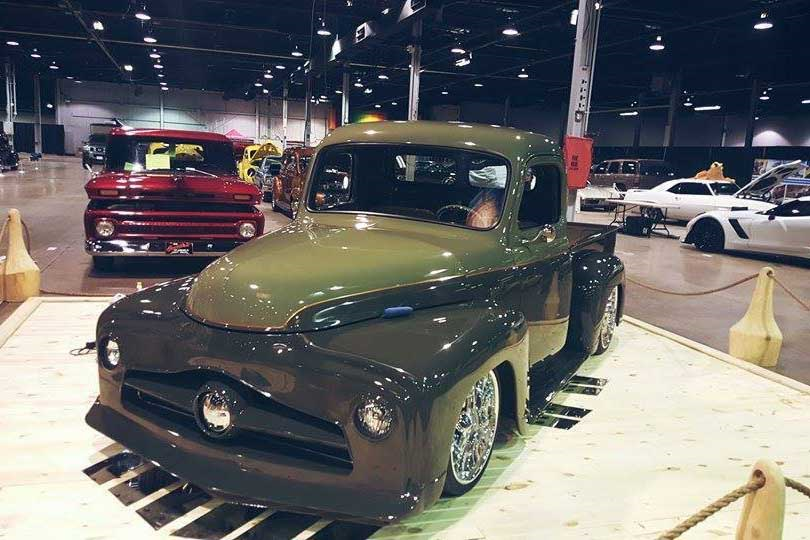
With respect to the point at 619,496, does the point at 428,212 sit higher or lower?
higher

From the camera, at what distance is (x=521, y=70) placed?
28516 millimetres

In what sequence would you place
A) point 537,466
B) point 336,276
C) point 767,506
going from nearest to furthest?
1. point 767,506
2. point 336,276
3. point 537,466

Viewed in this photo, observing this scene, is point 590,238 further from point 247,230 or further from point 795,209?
point 795,209

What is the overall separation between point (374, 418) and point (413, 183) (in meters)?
2.11

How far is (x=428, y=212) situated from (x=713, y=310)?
5.56m

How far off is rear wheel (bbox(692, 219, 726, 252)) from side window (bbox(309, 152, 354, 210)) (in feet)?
35.8

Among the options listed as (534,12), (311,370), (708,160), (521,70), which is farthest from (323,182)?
(708,160)

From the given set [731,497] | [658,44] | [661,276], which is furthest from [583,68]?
[658,44]

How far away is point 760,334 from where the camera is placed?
17.4 feet

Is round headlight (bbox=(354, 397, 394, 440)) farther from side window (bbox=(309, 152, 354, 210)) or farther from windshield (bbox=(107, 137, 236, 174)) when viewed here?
windshield (bbox=(107, 137, 236, 174))

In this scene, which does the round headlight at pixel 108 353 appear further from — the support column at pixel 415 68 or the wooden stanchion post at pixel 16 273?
the support column at pixel 415 68

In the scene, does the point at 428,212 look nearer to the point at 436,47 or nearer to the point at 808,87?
A: the point at 436,47

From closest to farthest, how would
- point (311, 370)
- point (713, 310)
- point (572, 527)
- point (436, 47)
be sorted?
point (311, 370), point (572, 527), point (713, 310), point (436, 47)

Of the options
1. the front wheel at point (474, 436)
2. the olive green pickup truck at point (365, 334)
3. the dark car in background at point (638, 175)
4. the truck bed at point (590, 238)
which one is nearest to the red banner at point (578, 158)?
Answer: the truck bed at point (590, 238)
